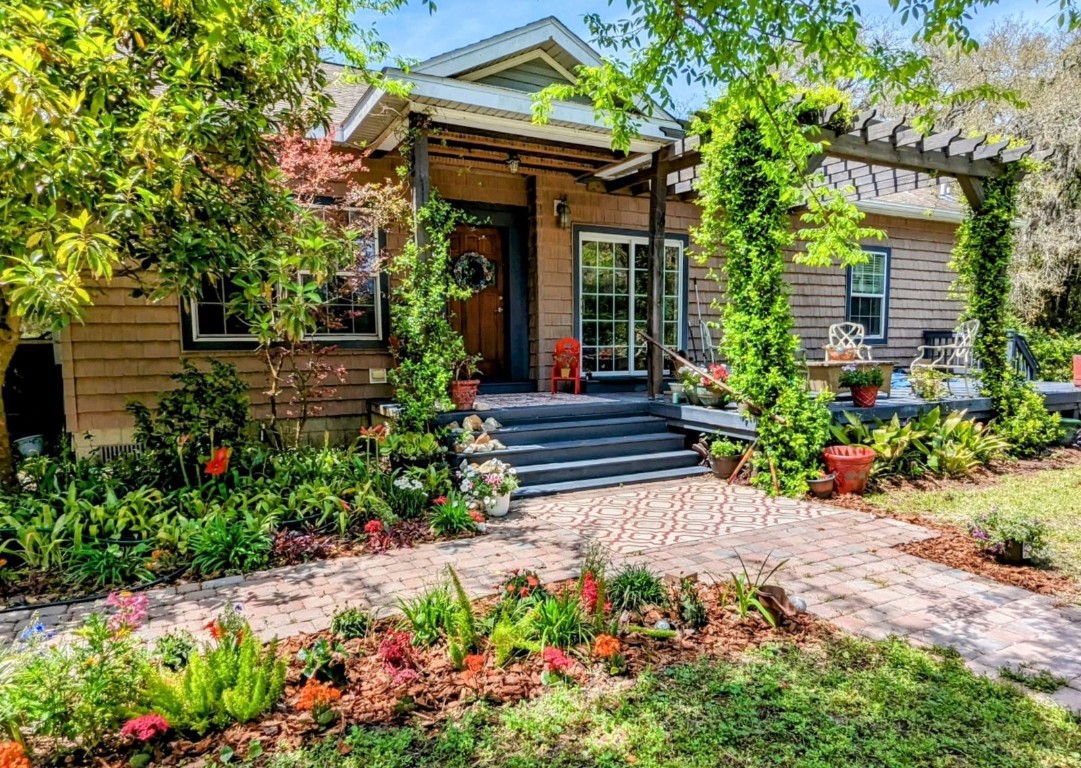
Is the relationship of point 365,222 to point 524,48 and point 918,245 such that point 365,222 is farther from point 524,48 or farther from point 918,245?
point 918,245

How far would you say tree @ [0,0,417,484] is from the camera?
339 cm

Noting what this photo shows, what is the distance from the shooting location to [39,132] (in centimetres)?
343

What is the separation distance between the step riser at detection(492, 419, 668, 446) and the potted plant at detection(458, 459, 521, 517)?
103 centimetres

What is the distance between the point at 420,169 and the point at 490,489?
123 inches

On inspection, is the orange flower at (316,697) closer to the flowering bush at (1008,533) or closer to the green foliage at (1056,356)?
the flowering bush at (1008,533)

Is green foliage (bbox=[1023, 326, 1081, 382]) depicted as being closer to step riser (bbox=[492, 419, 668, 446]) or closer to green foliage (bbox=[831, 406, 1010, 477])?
green foliage (bbox=[831, 406, 1010, 477])

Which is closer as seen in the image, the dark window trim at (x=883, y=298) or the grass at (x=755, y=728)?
the grass at (x=755, y=728)

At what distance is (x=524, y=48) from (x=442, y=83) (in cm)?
115

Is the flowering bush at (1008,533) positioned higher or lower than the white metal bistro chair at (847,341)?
lower

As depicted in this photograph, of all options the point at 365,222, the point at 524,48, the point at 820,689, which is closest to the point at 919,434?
the point at 820,689

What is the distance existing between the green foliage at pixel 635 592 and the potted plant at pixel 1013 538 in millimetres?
2390

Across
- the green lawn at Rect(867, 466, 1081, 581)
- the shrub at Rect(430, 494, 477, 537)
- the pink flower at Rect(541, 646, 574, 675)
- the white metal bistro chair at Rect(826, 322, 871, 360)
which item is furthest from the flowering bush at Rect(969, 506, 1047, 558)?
the white metal bistro chair at Rect(826, 322, 871, 360)

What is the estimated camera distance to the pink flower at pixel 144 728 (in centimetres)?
212

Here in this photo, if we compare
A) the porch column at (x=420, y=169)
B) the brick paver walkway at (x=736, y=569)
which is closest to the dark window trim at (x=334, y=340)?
the porch column at (x=420, y=169)
